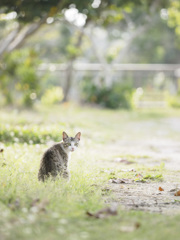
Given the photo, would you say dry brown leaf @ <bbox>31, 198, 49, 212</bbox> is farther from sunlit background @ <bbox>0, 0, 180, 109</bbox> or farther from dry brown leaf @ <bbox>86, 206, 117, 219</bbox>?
sunlit background @ <bbox>0, 0, 180, 109</bbox>

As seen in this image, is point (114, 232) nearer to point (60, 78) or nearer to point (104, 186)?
point (104, 186)

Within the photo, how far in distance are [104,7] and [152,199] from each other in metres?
11.1

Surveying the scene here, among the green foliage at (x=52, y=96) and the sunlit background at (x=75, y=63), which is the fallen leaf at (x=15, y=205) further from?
the green foliage at (x=52, y=96)

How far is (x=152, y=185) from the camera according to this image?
5.81 meters

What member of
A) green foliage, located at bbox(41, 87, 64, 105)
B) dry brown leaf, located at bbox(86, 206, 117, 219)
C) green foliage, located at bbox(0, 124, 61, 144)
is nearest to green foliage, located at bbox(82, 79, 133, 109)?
green foliage, located at bbox(41, 87, 64, 105)

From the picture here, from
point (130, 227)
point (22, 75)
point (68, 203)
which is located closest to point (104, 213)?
point (68, 203)

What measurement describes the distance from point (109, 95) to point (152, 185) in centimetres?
1397

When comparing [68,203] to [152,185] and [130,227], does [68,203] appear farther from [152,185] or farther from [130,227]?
[152,185]

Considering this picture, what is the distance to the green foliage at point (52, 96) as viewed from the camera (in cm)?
1984

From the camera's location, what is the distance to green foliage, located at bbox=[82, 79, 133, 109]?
19.5 meters

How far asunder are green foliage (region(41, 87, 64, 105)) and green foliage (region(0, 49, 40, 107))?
2233 mm

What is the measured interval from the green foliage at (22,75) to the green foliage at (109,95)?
3604 mm

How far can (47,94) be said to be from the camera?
798 inches

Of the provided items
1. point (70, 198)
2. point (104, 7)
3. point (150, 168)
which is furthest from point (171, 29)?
point (70, 198)
